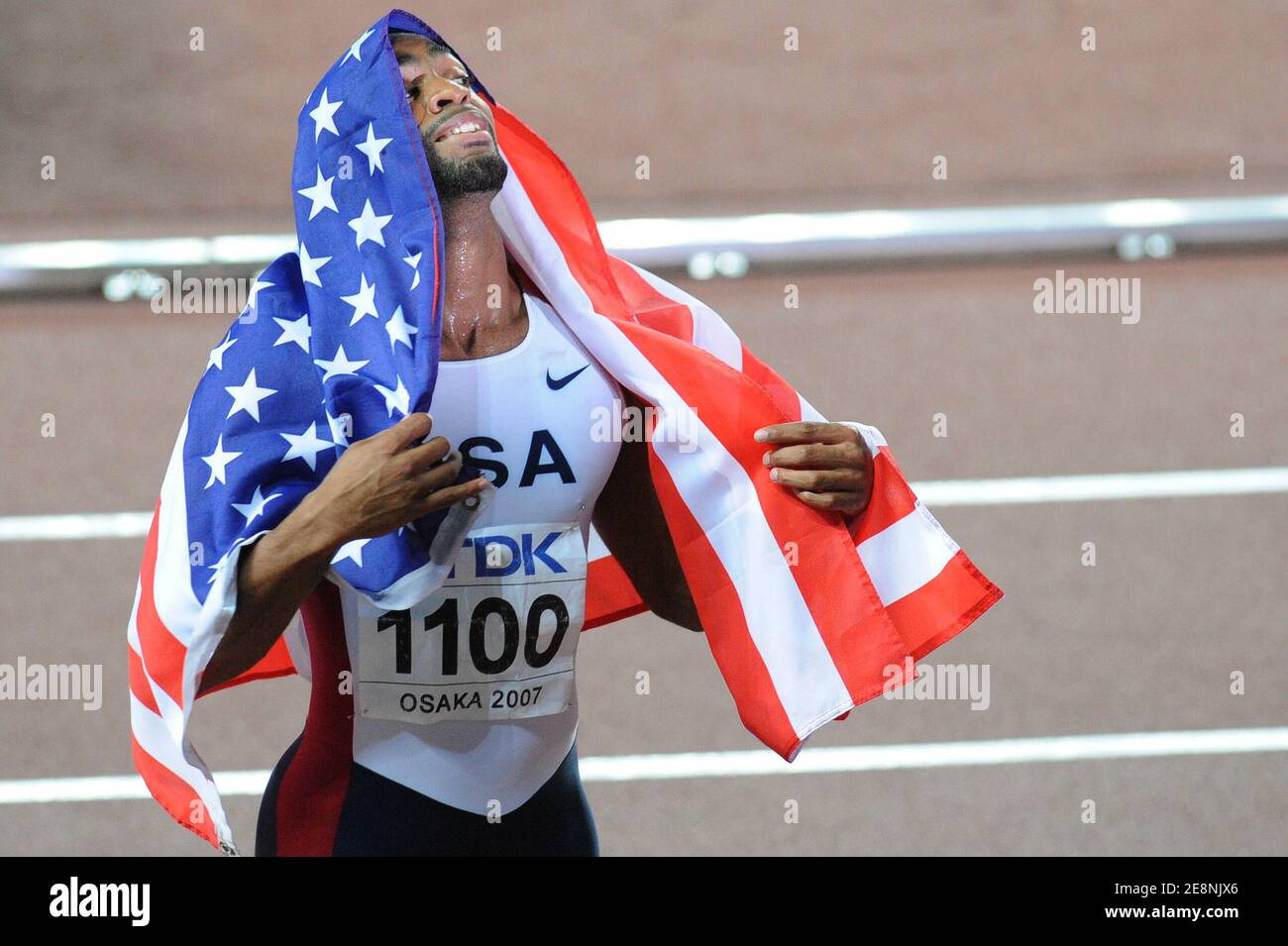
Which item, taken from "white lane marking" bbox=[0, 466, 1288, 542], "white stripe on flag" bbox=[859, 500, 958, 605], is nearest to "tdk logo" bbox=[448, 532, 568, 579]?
"white stripe on flag" bbox=[859, 500, 958, 605]

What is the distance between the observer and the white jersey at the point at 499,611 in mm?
1815

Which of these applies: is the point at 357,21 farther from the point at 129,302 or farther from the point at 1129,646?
the point at 1129,646

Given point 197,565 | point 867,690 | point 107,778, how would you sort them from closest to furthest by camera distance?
point 197,565, point 867,690, point 107,778

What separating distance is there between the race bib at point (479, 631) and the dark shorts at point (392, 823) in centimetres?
11

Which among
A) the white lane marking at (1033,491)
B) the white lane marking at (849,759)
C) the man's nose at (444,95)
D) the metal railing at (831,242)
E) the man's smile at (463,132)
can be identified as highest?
the metal railing at (831,242)

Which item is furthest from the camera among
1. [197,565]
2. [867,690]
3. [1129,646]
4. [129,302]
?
[129,302]

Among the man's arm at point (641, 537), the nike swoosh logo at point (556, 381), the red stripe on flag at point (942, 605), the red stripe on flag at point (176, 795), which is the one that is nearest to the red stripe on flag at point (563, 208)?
the nike swoosh logo at point (556, 381)

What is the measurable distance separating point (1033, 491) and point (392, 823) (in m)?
2.93

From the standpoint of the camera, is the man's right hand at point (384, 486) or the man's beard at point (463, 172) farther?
the man's beard at point (463, 172)

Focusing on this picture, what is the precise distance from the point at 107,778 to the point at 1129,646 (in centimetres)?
282


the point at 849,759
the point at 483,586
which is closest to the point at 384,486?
the point at 483,586

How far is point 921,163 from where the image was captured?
4762 mm

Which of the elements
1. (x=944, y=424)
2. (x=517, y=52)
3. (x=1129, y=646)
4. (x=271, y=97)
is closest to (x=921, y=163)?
(x=944, y=424)

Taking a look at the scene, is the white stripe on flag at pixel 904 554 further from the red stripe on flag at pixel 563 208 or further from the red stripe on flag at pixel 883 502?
the red stripe on flag at pixel 563 208
